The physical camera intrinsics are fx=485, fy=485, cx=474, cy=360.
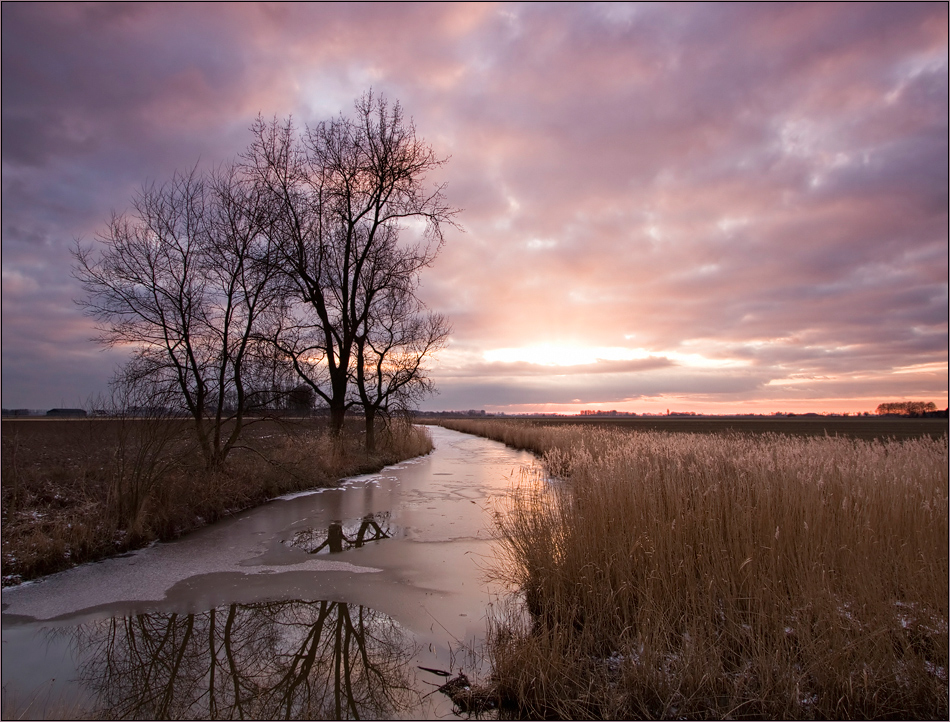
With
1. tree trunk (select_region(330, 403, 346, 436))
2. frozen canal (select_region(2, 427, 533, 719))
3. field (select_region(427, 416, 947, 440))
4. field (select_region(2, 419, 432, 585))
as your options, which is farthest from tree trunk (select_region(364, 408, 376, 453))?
field (select_region(427, 416, 947, 440))

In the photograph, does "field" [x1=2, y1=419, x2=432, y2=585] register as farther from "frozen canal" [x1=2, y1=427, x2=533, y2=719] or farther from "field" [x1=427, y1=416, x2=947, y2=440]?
"field" [x1=427, y1=416, x2=947, y2=440]

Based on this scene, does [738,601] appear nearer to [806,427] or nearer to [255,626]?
[255,626]

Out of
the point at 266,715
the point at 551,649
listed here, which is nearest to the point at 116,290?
the point at 266,715

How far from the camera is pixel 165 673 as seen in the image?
3664 mm

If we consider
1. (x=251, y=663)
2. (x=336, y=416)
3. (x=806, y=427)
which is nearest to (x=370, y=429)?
(x=336, y=416)

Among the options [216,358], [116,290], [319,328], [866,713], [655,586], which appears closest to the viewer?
[866,713]

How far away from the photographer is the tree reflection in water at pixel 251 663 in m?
3.27

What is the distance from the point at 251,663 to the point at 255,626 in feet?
2.39

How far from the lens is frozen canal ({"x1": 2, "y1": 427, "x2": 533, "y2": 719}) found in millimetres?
3355

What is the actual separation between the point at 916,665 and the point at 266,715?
4.24 metres

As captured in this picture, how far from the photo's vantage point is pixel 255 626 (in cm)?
446

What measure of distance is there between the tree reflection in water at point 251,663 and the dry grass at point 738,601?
959 millimetres

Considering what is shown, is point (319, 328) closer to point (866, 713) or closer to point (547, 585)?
point (547, 585)

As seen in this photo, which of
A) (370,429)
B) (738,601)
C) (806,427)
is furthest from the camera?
(806,427)
